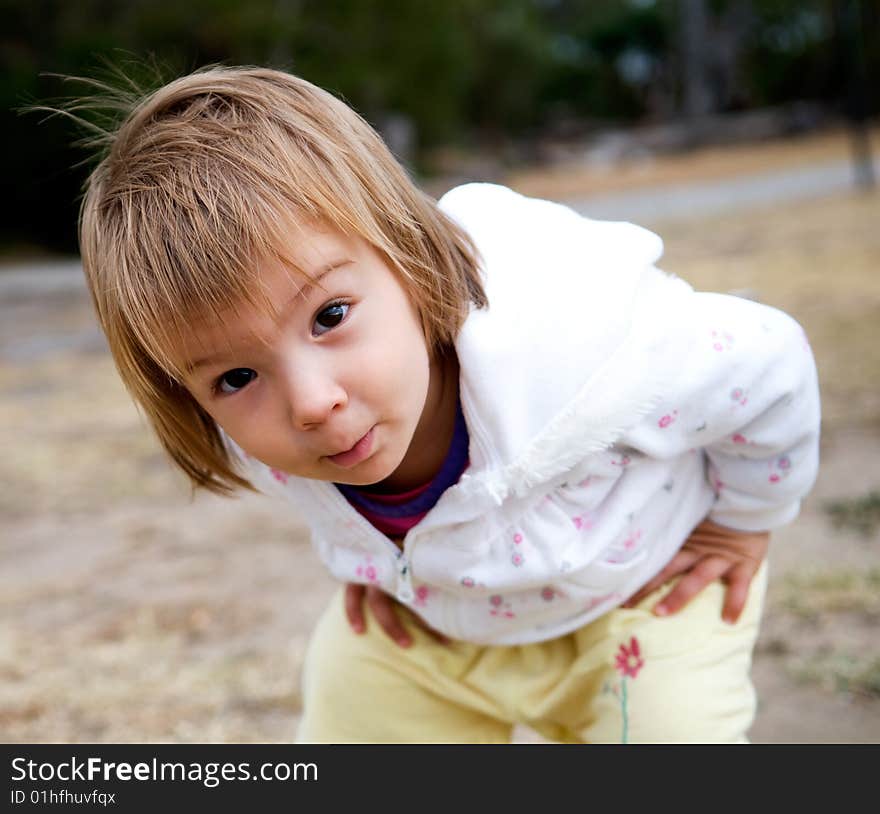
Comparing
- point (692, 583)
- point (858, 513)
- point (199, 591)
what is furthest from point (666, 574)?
point (199, 591)

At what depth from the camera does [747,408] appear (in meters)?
1.34

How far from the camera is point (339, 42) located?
12.6m

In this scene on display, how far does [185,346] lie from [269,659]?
1.14 metres

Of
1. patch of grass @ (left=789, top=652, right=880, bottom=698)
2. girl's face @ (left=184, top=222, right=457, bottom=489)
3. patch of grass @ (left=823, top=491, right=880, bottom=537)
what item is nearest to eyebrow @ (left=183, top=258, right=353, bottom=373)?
girl's face @ (left=184, top=222, right=457, bottom=489)

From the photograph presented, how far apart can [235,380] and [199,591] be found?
4.74 ft

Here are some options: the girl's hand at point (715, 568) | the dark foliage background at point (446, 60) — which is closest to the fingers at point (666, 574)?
the girl's hand at point (715, 568)

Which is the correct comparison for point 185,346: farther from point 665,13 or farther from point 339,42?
point 665,13

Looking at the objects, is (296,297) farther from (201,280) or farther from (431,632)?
(431,632)

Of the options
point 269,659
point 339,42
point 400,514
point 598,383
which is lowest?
point 339,42

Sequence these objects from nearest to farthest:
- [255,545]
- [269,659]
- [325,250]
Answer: [325,250] → [269,659] → [255,545]

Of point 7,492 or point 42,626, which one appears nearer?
point 42,626

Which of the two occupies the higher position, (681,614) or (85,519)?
(681,614)

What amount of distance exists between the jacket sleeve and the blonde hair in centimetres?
26
